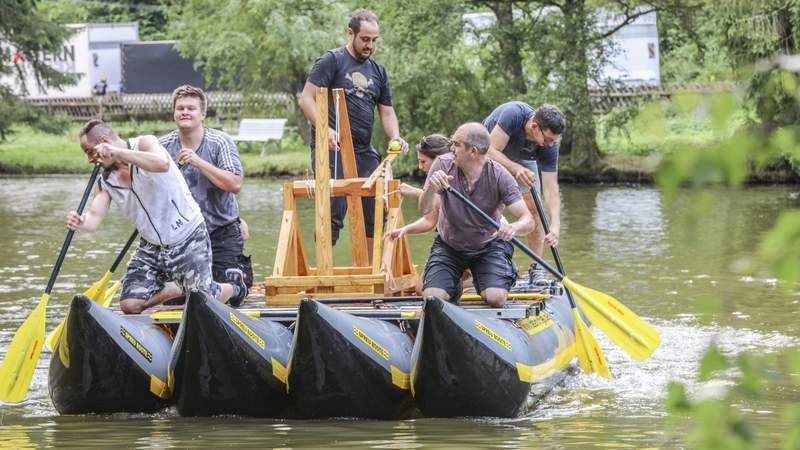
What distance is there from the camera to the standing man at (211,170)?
814 centimetres

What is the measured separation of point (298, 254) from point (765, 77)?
656 cm

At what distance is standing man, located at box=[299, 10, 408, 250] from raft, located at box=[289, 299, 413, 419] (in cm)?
248

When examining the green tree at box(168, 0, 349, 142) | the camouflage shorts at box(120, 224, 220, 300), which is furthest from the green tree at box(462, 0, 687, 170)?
the camouflage shorts at box(120, 224, 220, 300)

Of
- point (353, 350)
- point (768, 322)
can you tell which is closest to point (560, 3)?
point (768, 322)

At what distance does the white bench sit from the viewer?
33.4 meters

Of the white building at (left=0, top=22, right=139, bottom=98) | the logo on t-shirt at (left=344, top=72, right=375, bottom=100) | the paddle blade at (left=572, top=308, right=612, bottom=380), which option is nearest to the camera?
the paddle blade at (left=572, top=308, right=612, bottom=380)

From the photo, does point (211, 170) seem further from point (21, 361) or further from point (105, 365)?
point (21, 361)

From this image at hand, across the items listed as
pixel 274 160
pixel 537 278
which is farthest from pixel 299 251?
pixel 274 160

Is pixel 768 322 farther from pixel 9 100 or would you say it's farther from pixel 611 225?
pixel 9 100

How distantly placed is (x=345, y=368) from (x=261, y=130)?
2731cm

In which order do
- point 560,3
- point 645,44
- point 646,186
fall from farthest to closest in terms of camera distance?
point 645,44
point 560,3
point 646,186

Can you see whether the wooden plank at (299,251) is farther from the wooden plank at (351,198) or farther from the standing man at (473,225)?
the standing man at (473,225)

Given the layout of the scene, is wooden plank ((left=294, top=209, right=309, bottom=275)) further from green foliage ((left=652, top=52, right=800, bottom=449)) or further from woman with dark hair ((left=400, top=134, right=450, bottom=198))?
green foliage ((left=652, top=52, right=800, bottom=449))

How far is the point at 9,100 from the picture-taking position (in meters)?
29.8
